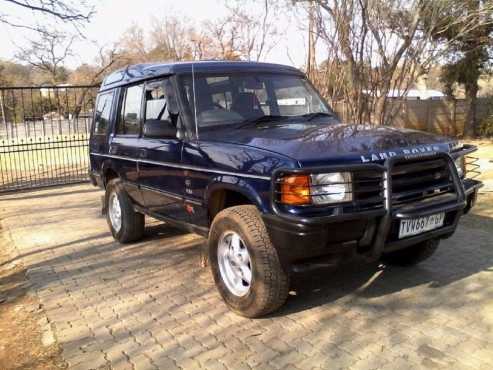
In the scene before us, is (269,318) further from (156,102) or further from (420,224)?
(156,102)

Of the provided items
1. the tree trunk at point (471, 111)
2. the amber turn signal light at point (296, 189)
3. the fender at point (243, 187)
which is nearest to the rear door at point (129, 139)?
the fender at point (243, 187)

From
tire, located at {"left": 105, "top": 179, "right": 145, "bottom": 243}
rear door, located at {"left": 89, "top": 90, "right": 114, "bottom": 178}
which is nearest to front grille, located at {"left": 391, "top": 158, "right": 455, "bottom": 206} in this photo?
tire, located at {"left": 105, "top": 179, "right": 145, "bottom": 243}

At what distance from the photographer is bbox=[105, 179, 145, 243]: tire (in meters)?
5.97

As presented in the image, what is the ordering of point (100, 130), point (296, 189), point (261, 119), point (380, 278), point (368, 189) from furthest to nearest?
point (100, 130) < point (380, 278) < point (261, 119) < point (368, 189) < point (296, 189)

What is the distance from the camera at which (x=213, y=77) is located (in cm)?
463

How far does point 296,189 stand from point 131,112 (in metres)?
3.03

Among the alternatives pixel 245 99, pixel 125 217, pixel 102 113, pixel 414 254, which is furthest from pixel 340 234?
pixel 102 113

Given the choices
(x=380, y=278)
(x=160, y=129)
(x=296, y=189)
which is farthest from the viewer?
(x=380, y=278)

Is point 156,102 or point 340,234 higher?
point 156,102

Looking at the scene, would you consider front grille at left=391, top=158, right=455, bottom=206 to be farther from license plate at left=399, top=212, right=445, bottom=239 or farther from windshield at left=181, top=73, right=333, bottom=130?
windshield at left=181, top=73, right=333, bottom=130

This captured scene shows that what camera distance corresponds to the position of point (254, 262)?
3555 millimetres

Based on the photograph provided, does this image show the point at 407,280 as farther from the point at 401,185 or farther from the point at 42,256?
the point at 42,256

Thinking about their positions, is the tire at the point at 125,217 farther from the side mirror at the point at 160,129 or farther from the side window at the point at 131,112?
the side mirror at the point at 160,129

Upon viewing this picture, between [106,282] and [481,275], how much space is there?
373 cm
